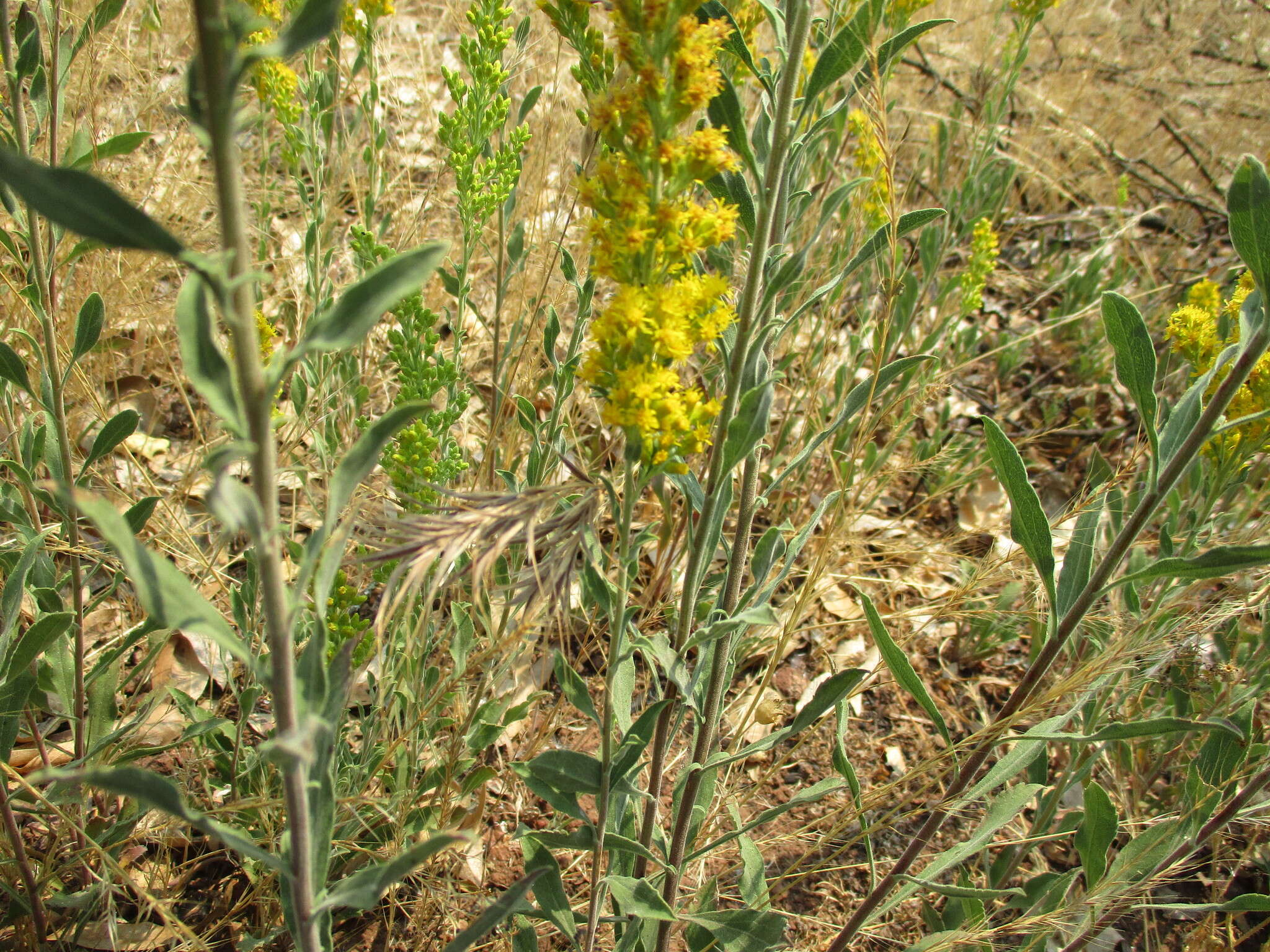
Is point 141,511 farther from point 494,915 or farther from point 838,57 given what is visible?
point 838,57

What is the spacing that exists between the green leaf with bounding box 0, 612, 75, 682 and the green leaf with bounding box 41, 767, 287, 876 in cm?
68

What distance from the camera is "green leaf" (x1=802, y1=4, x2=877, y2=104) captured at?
1453mm

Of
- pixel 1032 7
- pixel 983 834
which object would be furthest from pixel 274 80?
pixel 1032 7

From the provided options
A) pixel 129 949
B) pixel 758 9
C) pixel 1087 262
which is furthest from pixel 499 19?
pixel 1087 262

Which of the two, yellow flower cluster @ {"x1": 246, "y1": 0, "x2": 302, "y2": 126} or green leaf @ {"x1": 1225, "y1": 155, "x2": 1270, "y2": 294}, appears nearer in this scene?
green leaf @ {"x1": 1225, "y1": 155, "x2": 1270, "y2": 294}

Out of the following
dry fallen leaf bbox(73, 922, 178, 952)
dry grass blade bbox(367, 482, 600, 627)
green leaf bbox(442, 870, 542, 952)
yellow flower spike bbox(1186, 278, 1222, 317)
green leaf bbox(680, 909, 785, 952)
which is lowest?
dry fallen leaf bbox(73, 922, 178, 952)

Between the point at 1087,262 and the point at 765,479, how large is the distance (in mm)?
2530

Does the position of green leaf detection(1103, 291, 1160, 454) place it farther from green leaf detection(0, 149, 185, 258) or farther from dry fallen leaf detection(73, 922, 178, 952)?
dry fallen leaf detection(73, 922, 178, 952)

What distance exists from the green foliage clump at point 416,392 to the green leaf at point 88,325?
56 centimetres

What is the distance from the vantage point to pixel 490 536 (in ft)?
3.90

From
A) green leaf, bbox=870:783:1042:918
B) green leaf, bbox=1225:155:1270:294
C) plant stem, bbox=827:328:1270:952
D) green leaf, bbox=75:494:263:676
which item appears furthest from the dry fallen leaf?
green leaf, bbox=1225:155:1270:294

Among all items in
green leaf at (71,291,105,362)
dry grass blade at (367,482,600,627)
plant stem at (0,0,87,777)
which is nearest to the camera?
dry grass blade at (367,482,600,627)

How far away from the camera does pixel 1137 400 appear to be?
1.60m

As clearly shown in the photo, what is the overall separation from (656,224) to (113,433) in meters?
1.28
